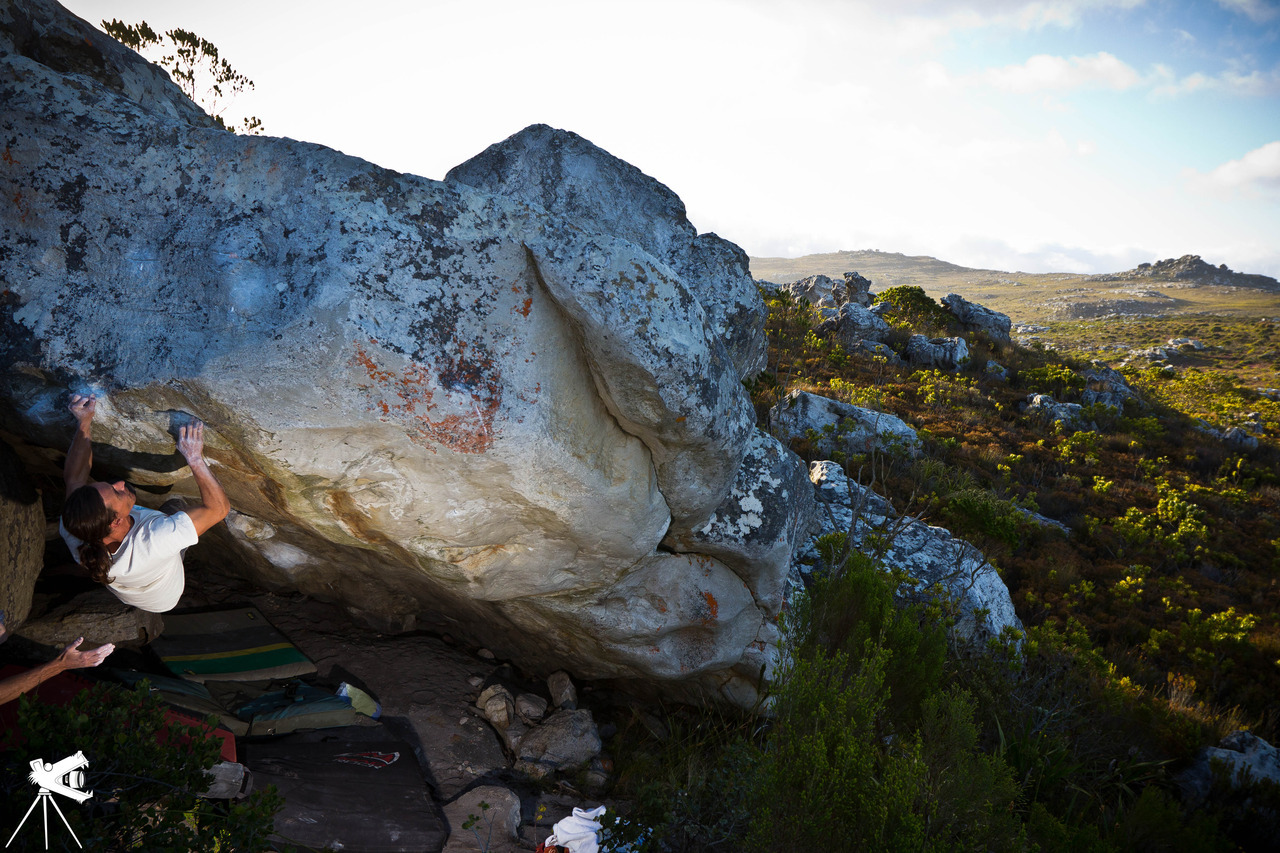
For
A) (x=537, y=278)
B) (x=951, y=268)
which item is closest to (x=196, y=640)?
(x=537, y=278)

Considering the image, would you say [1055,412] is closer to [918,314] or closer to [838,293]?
[918,314]

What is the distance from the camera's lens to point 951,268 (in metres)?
103

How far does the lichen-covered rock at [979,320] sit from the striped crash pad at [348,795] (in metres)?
20.7

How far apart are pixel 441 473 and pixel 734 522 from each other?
2219mm

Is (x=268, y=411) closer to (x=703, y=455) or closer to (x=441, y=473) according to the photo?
(x=441, y=473)

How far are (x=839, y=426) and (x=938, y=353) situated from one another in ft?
25.2

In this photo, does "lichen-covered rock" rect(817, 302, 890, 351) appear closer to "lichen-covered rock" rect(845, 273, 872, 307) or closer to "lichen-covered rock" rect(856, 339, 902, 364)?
"lichen-covered rock" rect(856, 339, 902, 364)

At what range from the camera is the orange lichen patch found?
2.89m

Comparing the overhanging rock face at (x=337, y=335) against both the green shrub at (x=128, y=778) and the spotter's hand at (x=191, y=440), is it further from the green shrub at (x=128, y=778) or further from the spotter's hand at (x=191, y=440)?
the green shrub at (x=128, y=778)

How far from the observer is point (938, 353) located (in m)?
16.1

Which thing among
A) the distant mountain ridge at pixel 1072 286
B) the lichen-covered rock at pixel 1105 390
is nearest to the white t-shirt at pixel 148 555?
the lichen-covered rock at pixel 1105 390

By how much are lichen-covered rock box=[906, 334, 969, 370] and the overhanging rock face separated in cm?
1415

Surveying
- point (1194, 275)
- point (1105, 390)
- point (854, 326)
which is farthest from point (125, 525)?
point (1194, 275)

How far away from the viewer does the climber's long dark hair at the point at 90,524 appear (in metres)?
2.74
